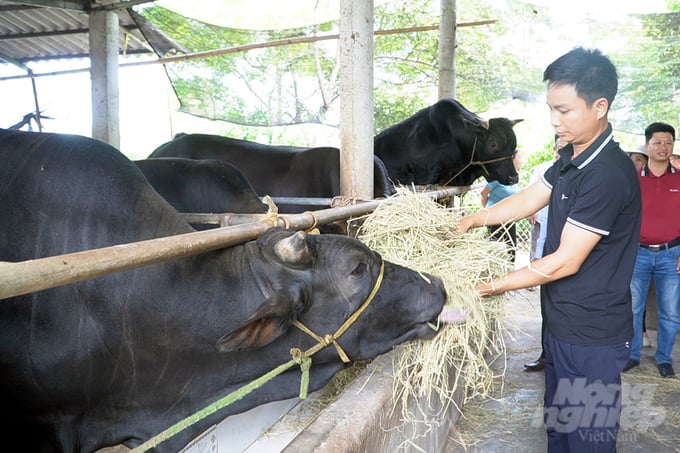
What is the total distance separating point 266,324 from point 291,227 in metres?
0.70

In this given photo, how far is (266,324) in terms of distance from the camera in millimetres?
2014

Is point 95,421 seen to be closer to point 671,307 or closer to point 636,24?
point 671,307

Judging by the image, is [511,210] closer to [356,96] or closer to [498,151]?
[356,96]

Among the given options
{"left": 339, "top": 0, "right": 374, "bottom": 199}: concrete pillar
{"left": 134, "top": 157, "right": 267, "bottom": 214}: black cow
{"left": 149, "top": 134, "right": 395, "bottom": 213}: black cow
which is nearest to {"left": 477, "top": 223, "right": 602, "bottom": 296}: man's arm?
{"left": 339, "top": 0, "right": 374, "bottom": 199}: concrete pillar

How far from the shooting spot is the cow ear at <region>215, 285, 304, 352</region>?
1.90 m

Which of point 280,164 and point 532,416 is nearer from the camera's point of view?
point 532,416

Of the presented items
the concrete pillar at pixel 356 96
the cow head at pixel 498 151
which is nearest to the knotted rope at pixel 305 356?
the concrete pillar at pixel 356 96

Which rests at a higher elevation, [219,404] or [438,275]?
[438,275]

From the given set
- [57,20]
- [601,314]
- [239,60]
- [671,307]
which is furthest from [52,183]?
[57,20]

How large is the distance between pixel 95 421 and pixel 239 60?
7419mm

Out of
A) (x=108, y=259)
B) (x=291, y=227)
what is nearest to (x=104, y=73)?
(x=291, y=227)

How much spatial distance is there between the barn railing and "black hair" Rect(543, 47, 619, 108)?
139 centimetres

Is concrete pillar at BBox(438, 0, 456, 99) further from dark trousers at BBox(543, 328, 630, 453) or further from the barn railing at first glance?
the barn railing

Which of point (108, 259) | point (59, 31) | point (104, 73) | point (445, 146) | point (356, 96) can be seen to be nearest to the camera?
point (108, 259)
